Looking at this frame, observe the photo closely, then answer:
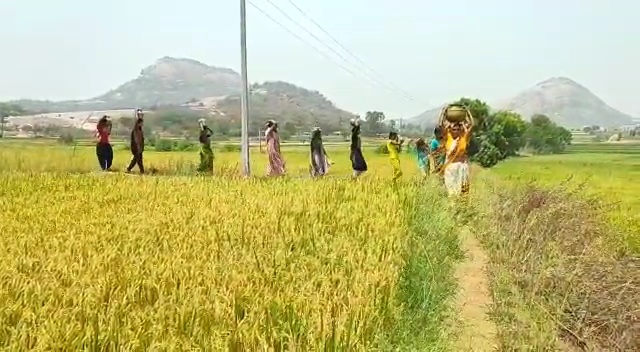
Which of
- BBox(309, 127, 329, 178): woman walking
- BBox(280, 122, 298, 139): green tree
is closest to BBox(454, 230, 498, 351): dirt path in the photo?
BBox(309, 127, 329, 178): woman walking

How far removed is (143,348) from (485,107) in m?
23.3

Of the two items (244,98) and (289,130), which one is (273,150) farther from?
(289,130)

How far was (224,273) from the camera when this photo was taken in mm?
4617

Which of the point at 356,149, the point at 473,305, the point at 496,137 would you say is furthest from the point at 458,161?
the point at 496,137

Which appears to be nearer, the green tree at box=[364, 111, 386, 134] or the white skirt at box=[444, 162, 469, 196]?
the white skirt at box=[444, 162, 469, 196]

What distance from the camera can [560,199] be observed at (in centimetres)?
1012

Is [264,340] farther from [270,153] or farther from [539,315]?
[270,153]

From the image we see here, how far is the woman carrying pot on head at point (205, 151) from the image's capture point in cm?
1681

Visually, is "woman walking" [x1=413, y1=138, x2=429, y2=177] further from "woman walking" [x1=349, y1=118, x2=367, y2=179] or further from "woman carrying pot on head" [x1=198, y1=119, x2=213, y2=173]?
"woman carrying pot on head" [x1=198, y1=119, x2=213, y2=173]

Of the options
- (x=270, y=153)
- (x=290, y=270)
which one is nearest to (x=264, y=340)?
(x=290, y=270)

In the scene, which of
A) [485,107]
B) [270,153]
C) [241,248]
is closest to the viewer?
[241,248]

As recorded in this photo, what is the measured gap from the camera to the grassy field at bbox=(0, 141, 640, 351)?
3508 millimetres

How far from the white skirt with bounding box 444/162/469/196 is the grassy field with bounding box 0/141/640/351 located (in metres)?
0.27

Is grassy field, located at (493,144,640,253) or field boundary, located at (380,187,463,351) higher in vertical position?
field boundary, located at (380,187,463,351)
